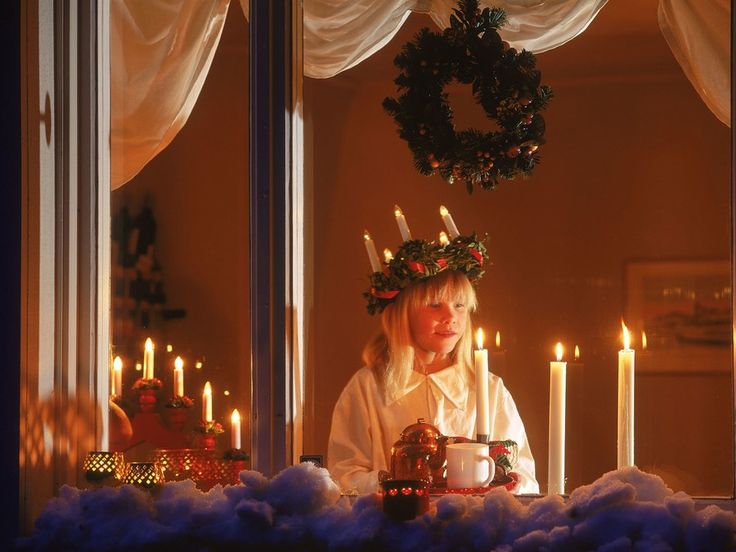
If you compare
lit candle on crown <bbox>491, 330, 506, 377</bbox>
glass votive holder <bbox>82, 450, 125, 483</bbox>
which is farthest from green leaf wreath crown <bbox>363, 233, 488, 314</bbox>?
glass votive holder <bbox>82, 450, 125, 483</bbox>

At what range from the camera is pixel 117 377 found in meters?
2.04

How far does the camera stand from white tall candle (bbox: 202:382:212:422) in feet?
6.61

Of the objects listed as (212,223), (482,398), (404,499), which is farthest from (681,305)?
(212,223)

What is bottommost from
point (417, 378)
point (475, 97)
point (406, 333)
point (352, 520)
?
point (352, 520)

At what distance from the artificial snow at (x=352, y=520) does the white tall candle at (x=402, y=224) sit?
599 mm

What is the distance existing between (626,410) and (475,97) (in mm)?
704

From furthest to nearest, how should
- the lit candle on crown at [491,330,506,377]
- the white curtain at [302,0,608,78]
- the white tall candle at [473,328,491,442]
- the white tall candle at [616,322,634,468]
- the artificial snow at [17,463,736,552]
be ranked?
the lit candle on crown at [491,330,506,377]
the white curtain at [302,0,608,78]
the white tall candle at [473,328,491,442]
the white tall candle at [616,322,634,468]
the artificial snow at [17,463,736,552]

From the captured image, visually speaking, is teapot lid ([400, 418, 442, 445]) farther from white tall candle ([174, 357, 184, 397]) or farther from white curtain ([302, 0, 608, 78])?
white curtain ([302, 0, 608, 78])

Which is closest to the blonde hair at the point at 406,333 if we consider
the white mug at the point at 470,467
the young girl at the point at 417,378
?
the young girl at the point at 417,378

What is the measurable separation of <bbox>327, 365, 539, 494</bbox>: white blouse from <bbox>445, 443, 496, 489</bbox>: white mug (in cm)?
19

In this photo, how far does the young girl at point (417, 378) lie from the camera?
6.72 feet

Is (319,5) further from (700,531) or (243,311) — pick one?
(700,531)

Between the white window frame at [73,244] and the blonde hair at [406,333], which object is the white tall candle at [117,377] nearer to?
the white window frame at [73,244]

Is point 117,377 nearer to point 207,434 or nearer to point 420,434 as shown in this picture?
point 207,434
